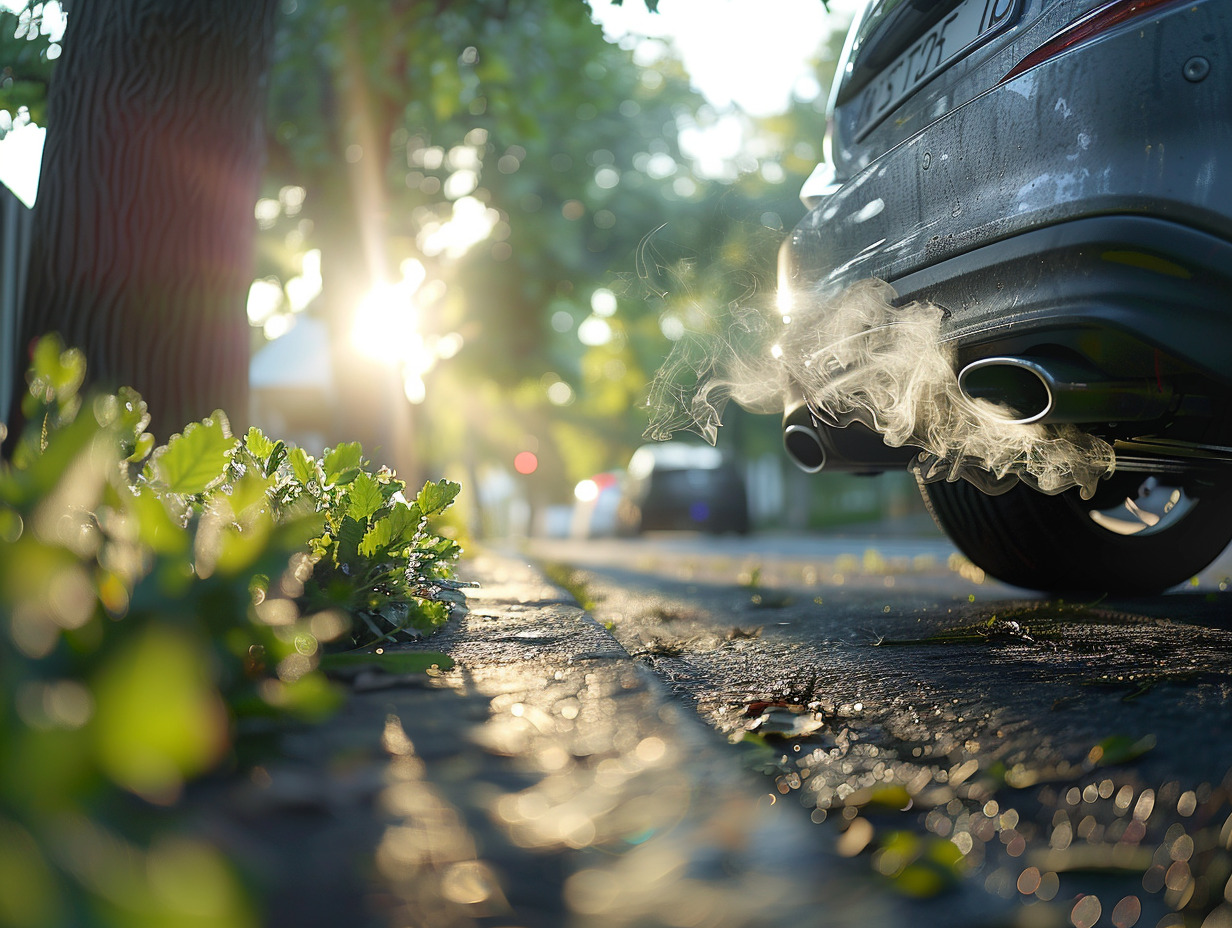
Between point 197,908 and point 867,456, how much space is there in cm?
271

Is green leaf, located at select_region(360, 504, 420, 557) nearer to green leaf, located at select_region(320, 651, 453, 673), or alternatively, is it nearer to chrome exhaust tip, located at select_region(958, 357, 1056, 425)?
green leaf, located at select_region(320, 651, 453, 673)

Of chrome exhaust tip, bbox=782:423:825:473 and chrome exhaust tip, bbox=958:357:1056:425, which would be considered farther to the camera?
chrome exhaust tip, bbox=782:423:825:473

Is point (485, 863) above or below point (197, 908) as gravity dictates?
below

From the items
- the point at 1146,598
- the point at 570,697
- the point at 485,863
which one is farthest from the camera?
the point at 1146,598

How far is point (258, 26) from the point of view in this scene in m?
3.75

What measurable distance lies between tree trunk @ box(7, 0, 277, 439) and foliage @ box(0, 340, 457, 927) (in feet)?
4.40

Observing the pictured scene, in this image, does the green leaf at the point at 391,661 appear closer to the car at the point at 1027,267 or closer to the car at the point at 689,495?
the car at the point at 1027,267

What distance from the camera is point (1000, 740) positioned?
1714mm

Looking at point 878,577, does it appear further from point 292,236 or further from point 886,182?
point 292,236

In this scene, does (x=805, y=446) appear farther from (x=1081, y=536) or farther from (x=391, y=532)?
(x=391, y=532)

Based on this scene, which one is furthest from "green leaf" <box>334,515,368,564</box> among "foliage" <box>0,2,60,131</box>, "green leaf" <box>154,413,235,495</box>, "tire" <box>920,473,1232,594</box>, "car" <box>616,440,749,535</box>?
"car" <box>616,440,749,535</box>

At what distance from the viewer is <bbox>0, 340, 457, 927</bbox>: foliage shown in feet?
2.40

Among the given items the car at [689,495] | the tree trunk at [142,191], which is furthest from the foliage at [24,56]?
the car at [689,495]

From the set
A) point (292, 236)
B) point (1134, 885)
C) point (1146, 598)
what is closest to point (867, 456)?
point (1146, 598)
